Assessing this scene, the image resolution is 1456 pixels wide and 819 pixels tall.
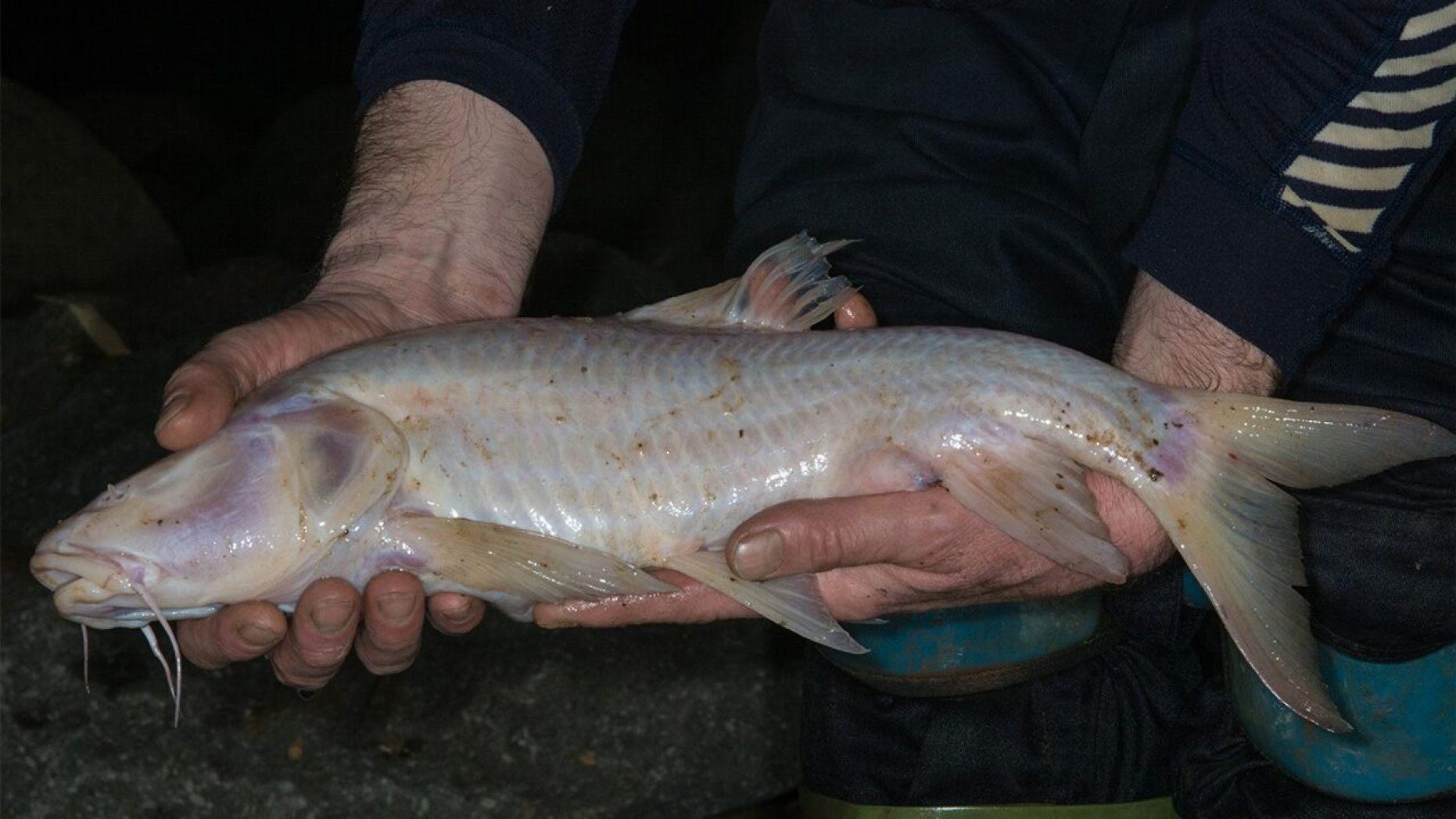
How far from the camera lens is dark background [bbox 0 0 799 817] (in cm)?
418

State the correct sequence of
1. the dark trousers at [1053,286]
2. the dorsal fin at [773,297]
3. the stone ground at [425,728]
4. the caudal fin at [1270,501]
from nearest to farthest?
the caudal fin at [1270,501], the dorsal fin at [773,297], the dark trousers at [1053,286], the stone ground at [425,728]

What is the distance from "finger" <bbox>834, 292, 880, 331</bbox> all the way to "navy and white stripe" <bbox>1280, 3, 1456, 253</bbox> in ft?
3.28

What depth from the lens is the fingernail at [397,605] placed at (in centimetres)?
256

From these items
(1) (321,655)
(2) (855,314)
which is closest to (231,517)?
(1) (321,655)

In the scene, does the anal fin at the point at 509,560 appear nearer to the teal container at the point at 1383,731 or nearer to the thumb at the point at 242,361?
the thumb at the point at 242,361

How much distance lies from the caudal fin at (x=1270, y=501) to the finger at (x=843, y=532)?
44cm

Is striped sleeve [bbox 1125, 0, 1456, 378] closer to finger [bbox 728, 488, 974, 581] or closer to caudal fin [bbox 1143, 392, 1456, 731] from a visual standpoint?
caudal fin [bbox 1143, 392, 1456, 731]

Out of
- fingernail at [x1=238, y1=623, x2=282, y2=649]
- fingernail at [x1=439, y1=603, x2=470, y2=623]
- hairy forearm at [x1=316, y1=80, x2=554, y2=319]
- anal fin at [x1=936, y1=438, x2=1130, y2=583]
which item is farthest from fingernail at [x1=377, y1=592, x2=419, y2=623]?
anal fin at [x1=936, y1=438, x2=1130, y2=583]

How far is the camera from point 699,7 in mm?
9891

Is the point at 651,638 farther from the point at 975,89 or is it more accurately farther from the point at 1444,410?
the point at 1444,410

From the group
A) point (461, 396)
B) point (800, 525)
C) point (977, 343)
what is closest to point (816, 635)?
point (800, 525)

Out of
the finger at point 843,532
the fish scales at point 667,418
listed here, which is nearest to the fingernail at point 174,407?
the fish scales at point 667,418

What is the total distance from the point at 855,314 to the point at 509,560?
3.74 feet

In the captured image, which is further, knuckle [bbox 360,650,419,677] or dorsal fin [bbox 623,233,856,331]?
dorsal fin [bbox 623,233,856,331]
